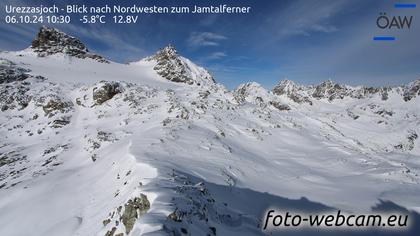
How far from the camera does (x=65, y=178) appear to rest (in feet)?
51.2

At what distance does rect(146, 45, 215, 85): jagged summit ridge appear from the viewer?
49.7 m

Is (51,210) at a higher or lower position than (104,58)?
lower

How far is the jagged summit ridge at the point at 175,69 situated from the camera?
49719 mm

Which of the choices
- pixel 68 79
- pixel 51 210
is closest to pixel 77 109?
pixel 68 79

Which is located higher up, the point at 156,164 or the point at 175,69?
the point at 175,69

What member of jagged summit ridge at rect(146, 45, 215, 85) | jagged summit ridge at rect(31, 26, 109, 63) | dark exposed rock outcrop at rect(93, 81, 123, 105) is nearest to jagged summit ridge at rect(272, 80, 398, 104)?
A: jagged summit ridge at rect(146, 45, 215, 85)

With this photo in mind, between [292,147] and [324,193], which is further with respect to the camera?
[292,147]

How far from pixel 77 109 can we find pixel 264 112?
21.5m

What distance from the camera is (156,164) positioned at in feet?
40.3

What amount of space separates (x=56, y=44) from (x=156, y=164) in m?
54.0

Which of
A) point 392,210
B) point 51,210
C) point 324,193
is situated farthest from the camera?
point 324,193

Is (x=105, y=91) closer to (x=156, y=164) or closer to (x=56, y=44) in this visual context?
(x=156, y=164)

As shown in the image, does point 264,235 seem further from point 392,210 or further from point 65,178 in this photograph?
point 65,178

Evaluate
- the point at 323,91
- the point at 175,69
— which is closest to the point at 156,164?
the point at 175,69
